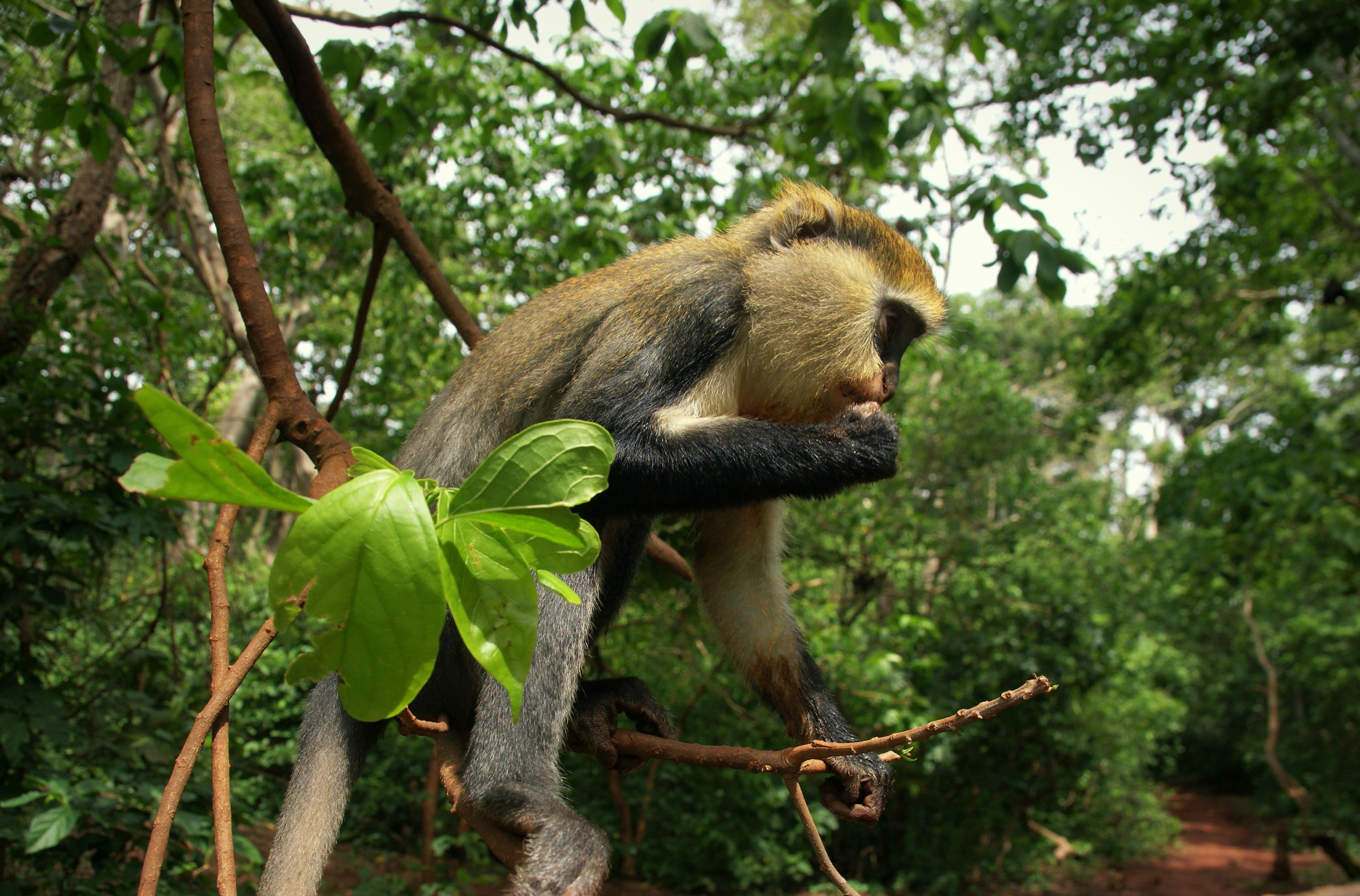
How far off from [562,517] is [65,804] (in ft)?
11.2

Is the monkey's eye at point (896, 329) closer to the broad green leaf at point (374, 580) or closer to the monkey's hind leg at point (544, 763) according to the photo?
the monkey's hind leg at point (544, 763)

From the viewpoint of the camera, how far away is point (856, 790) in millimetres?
2561

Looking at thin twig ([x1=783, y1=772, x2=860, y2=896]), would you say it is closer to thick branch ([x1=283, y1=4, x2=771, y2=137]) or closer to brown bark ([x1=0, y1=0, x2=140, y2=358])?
thick branch ([x1=283, y1=4, x2=771, y2=137])

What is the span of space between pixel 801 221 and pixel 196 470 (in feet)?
8.23

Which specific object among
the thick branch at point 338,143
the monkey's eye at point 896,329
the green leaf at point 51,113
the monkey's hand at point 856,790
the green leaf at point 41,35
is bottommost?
the monkey's hand at point 856,790

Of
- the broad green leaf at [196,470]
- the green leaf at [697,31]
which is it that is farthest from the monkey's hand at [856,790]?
the green leaf at [697,31]

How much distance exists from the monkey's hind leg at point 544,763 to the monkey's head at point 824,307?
0.95 metres

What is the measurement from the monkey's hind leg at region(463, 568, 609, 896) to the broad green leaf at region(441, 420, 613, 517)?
90 cm

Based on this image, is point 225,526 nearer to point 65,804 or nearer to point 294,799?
point 294,799

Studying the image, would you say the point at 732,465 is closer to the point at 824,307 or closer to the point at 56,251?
the point at 824,307

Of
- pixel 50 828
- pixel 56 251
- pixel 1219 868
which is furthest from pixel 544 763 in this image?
pixel 1219 868

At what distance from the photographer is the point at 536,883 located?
5.99ft

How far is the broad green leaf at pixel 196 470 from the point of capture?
89cm

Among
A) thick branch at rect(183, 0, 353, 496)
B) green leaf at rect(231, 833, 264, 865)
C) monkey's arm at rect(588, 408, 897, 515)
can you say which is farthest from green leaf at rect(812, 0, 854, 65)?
green leaf at rect(231, 833, 264, 865)
